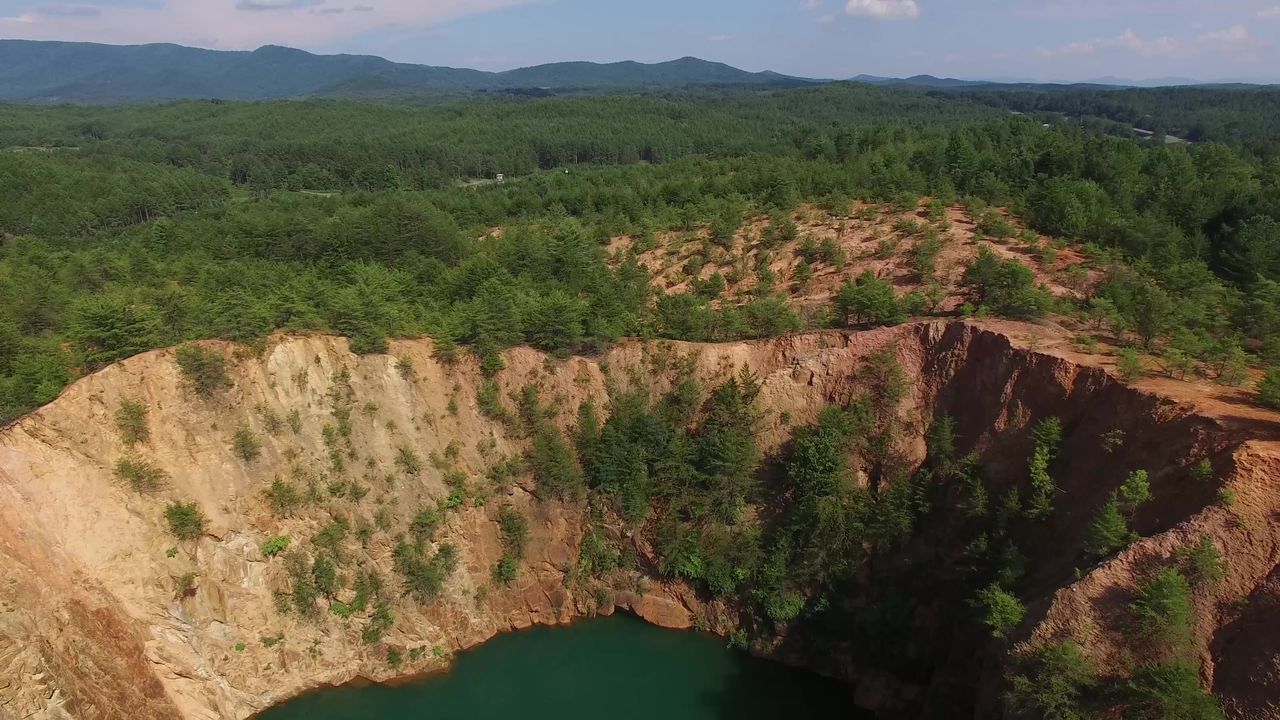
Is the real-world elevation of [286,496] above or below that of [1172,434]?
below

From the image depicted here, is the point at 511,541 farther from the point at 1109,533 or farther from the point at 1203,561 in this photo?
the point at 1203,561

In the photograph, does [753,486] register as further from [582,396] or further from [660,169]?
[660,169]

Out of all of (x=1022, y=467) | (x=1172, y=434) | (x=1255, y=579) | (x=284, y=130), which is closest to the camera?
(x=1255, y=579)

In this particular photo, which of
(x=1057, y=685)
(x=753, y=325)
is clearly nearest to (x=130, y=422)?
(x=753, y=325)

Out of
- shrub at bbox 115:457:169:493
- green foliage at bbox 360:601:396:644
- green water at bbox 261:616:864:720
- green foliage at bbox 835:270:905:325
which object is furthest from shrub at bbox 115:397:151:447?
green foliage at bbox 835:270:905:325

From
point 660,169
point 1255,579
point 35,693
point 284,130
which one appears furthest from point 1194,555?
A: point 284,130
